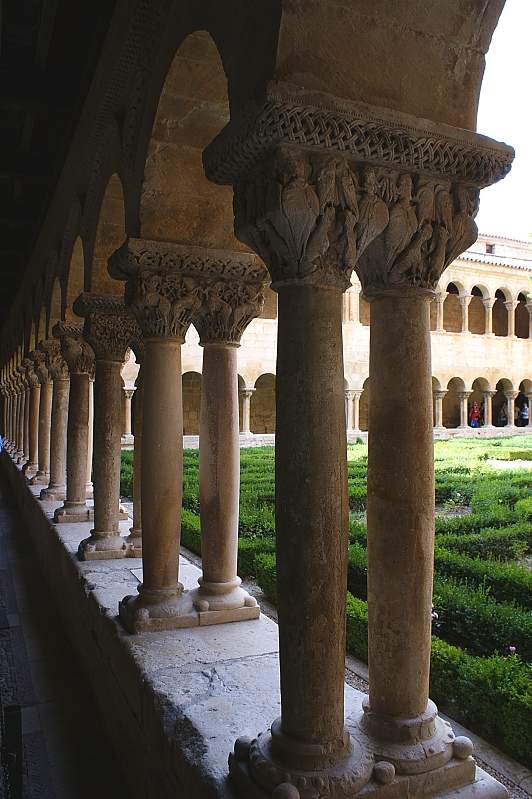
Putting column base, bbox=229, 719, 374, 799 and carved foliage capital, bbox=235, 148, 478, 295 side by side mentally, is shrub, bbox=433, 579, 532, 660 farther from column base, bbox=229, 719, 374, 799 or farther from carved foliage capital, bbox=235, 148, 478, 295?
carved foliage capital, bbox=235, 148, 478, 295

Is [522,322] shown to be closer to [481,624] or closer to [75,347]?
[75,347]

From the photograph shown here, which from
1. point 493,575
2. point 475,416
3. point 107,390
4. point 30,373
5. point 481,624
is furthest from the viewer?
point 475,416

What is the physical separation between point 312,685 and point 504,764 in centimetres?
172

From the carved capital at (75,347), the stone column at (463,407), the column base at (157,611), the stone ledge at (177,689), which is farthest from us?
the stone column at (463,407)

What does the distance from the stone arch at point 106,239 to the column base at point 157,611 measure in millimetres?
2890

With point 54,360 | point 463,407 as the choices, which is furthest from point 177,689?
point 463,407

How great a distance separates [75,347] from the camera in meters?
7.90

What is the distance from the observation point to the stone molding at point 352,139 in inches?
85.4

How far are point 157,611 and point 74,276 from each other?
4.81 meters

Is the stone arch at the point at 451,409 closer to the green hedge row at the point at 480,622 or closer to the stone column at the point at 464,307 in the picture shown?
the stone column at the point at 464,307

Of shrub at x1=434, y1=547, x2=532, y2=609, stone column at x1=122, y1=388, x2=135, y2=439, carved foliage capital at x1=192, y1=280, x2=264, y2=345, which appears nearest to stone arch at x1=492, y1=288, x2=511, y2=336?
stone column at x1=122, y1=388, x2=135, y2=439

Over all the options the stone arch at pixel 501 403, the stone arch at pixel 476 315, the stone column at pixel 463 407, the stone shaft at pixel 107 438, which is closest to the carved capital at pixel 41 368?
the stone shaft at pixel 107 438

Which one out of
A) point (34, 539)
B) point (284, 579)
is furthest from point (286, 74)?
point (34, 539)

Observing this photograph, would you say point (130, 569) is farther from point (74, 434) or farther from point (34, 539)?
point (34, 539)
